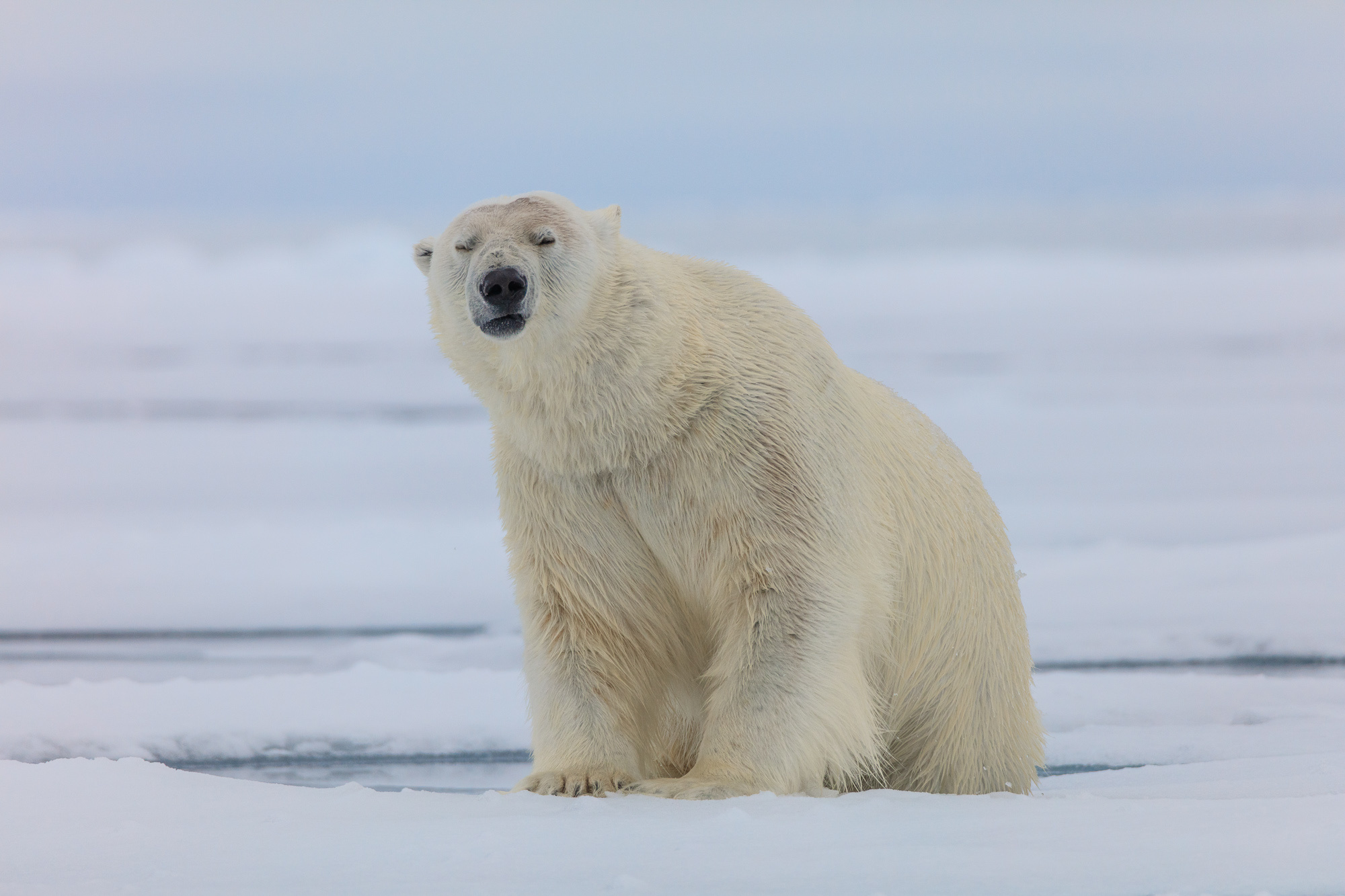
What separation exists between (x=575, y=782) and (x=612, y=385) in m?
1.12

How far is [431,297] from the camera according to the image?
3.84 m

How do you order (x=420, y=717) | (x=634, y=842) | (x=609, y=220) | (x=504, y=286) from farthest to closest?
1. (x=420, y=717)
2. (x=609, y=220)
3. (x=504, y=286)
4. (x=634, y=842)

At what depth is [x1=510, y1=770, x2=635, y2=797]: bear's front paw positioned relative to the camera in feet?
11.9

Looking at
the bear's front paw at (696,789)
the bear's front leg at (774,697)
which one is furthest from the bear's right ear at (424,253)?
the bear's front paw at (696,789)

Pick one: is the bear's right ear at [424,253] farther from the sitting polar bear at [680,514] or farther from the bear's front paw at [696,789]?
the bear's front paw at [696,789]

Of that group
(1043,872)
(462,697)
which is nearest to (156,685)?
(462,697)

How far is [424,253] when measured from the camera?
13.1ft

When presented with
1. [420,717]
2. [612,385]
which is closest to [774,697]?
[612,385]

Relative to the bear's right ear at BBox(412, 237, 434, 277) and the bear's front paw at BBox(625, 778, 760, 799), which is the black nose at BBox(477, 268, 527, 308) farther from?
the bear's front paw at BBox(625, 778, 760, 799)

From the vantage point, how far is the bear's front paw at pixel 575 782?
3.63 metres

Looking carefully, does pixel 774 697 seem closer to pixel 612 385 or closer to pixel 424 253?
pixel 612 385

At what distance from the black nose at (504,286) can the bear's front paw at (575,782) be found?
134 cm

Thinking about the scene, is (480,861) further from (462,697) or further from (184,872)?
(462,697)

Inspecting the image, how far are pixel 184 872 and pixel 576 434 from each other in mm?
1513
